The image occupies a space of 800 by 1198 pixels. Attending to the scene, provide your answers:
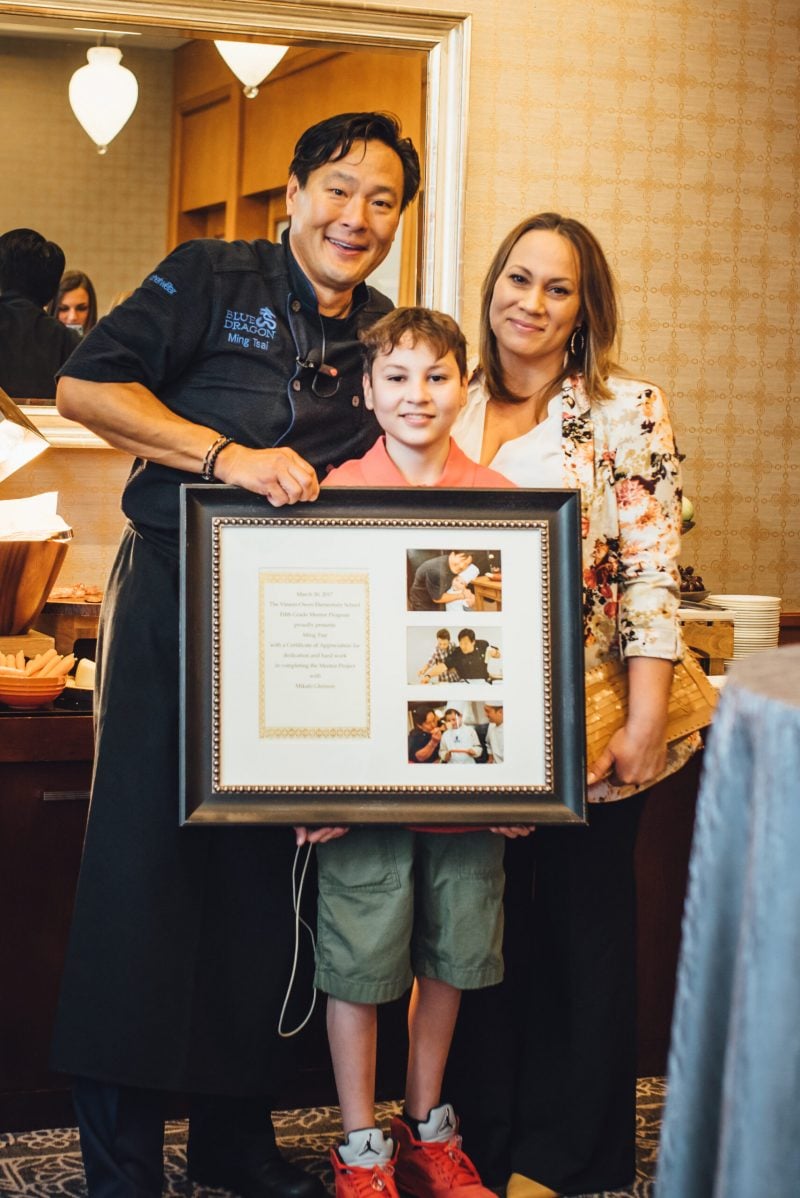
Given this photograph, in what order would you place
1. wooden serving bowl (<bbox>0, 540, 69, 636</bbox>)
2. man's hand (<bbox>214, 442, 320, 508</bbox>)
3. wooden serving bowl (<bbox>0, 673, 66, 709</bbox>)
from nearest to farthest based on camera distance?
man's hand (<bbox>214, 442, 320, 508</bbox>) < wooden serving bowl (<bbox>0, 673, 66, 709</bbox>) < wooden serving bowl (<bbox>0, 540, 69, 636</bbox>)

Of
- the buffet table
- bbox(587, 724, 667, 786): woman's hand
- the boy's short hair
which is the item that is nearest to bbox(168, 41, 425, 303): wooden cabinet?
the boy's short hair

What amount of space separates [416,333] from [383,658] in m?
0.43

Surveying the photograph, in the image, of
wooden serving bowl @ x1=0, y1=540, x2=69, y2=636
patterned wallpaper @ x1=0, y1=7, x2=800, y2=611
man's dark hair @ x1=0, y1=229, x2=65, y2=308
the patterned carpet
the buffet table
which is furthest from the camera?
patterned wallpaper @ x1=0, y1=7, x2=800, y2=611

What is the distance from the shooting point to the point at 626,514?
1.90 meters

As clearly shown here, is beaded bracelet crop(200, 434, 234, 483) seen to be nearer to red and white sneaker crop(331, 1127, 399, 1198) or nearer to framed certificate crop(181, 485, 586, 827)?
framed certificate crop(181, 485, 586, 827)

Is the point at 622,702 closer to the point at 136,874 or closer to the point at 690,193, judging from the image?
the point at 136,874

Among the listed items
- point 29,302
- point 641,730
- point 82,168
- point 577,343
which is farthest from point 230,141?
point 641,730

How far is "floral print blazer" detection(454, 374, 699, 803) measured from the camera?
1.88m

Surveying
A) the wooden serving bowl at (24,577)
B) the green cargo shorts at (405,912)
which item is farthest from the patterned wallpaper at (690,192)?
the green cargo shorts at (405,912)

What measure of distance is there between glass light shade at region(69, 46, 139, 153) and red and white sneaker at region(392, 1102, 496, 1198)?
1.86m

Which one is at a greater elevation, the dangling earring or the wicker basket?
the dangling earring

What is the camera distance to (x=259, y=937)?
1992 millimetres

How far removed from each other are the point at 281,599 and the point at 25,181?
4.22 ft

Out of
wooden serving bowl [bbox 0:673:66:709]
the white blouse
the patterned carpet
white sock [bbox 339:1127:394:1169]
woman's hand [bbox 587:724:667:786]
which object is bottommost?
the patterned carpet
